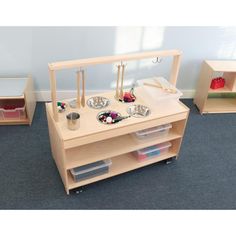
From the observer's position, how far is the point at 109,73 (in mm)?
2781

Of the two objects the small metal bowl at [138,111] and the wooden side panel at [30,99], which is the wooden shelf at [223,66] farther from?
the wooden side panel at [30,99]

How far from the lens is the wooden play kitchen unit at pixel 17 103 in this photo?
2.40 m

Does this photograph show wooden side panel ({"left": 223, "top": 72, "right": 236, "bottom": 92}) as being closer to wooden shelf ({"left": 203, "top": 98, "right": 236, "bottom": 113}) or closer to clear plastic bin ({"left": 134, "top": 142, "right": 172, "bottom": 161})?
wooden shelf ({"left": 203, "top": 98, "right": 236, "bottom": 113})

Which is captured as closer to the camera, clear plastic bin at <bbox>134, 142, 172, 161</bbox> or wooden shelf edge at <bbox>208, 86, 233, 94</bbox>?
clear plastic bin at <bbox>134, 142, 172, 161</bbox>

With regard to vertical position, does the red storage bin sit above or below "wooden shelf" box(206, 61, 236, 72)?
below

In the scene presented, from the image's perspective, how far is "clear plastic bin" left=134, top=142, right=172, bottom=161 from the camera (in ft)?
6.81

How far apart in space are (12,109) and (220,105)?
2171 mm

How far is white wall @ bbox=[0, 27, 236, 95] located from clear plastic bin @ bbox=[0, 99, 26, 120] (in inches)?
10.8

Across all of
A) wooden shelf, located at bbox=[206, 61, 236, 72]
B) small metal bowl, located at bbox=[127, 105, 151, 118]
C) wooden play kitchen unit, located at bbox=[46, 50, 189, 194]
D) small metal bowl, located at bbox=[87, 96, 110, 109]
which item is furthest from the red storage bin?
small metal bowl, located at bbox=[87, 96, 110, 109]

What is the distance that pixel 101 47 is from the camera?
102 inches

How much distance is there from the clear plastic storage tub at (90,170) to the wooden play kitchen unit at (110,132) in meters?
0.02

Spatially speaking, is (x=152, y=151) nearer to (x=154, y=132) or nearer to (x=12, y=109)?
(x=154, y=132)

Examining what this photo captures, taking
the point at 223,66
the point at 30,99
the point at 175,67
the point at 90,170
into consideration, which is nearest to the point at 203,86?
the point at 223,66

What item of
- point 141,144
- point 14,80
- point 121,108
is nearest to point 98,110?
point 121,108
